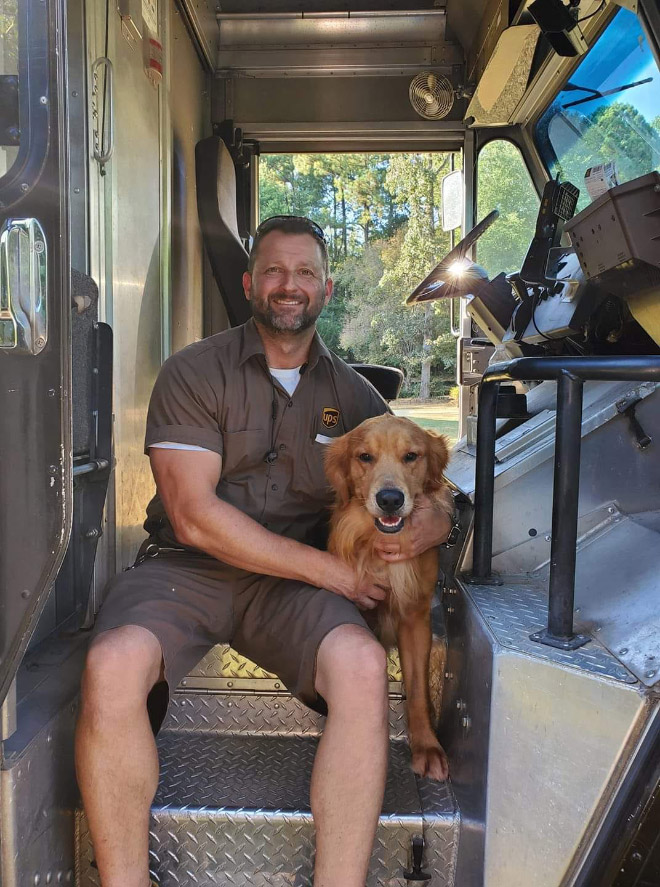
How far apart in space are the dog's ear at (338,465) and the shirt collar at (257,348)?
11.1 inches

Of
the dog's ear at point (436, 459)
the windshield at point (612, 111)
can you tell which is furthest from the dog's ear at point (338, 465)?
the windshield at point (612, 111)

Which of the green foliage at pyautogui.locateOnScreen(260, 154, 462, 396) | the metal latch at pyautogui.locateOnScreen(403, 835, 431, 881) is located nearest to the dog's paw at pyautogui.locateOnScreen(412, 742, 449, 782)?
the metal latch at pyautogui.locateOnScreen(403, 835, 431, 881)

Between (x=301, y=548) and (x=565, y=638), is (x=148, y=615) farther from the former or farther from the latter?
(x=565, y=638)

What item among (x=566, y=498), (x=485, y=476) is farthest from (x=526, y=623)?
(x=485, y=476)

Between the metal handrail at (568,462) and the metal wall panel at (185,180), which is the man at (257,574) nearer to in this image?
the metal handrail at (568,462)

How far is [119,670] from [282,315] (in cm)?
120

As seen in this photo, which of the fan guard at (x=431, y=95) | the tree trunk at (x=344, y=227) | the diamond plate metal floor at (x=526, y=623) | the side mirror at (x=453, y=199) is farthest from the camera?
the tree trunk at (x=344, y=227)

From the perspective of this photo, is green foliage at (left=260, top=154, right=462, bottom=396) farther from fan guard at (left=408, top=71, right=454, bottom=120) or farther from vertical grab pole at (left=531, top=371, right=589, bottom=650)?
vertical grab pole at (left=531, top=371, right=589, bottom=650)

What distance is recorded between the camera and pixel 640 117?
224 centimetres

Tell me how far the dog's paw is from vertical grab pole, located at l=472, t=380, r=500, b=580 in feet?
1.59

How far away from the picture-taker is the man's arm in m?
1.83

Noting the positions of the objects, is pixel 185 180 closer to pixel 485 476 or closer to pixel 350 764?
pixel 485 476

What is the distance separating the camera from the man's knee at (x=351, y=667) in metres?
1.54

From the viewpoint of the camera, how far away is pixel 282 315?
2.18m
